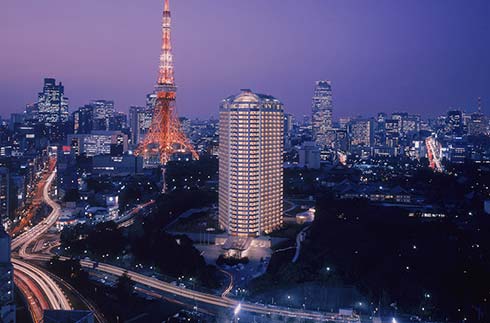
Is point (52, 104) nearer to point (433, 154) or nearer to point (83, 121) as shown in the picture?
point (83, 121)

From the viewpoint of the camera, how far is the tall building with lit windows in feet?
39.7

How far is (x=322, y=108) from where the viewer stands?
47.0 metres

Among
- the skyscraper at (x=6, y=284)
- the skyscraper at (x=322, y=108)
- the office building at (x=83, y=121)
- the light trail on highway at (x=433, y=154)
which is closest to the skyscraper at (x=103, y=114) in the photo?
the office building at (x=83, y=121)

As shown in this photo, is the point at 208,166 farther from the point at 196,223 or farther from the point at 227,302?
the point at 227,302

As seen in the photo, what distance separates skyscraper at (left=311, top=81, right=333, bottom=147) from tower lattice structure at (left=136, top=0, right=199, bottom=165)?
23728mm

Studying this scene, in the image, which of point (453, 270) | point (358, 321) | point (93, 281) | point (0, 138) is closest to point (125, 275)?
point (93, 281)

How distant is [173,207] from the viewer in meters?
14.2

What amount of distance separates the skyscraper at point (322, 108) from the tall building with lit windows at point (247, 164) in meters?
32.1

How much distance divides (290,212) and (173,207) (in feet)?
9.30

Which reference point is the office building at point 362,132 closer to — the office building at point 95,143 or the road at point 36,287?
the office building at point 95,143

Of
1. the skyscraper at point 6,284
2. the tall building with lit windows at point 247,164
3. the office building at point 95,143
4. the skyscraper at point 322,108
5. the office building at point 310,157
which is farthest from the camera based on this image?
the skyscraper at point 322,108

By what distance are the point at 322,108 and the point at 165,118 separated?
27993mm

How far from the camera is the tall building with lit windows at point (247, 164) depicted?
12102 mm

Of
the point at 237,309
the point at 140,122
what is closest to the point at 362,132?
the point at 140,122
